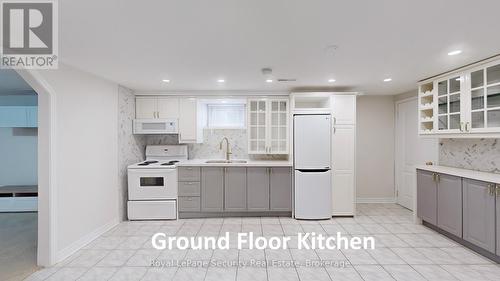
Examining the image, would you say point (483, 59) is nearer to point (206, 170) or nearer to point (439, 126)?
point (439, 126)

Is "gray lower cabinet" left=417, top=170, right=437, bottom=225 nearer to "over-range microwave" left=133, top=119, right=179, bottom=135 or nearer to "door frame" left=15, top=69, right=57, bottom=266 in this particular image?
"over-range microwave" left=133, top=119, right=179, bottom=135

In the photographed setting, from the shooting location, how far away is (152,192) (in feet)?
13.0

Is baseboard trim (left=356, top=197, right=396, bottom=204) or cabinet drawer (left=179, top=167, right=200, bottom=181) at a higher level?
cabinet drawer (left=179, top=167, right=200, bottom=181)

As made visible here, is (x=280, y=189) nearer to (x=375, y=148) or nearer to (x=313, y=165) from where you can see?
(x=313, y=165)

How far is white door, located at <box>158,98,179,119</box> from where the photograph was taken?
4.36 meters

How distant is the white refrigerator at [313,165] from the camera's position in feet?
13.0

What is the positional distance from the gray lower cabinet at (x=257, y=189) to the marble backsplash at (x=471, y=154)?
9.30 ft

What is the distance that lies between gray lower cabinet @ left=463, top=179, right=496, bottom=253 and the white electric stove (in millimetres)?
4075

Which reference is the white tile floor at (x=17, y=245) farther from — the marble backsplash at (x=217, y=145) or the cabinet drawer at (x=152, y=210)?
the marble backsplash at (x=217, y=145)

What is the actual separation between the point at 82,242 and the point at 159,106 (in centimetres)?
243

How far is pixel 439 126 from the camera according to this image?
3.35m

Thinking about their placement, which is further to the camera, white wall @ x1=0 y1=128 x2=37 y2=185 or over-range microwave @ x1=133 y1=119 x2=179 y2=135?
white wall @ x1=0 y1=128 x2=37 y2=185

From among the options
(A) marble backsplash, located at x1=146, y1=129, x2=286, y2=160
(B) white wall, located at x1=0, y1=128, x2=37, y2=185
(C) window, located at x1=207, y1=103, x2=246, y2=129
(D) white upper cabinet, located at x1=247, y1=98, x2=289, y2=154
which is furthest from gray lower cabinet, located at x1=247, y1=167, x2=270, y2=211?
(B) white wall, located at x1=0, y1=128, x2=37, y2=185

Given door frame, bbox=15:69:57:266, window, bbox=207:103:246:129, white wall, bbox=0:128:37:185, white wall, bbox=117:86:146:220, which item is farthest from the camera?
window, bbox=207:103:246:129
